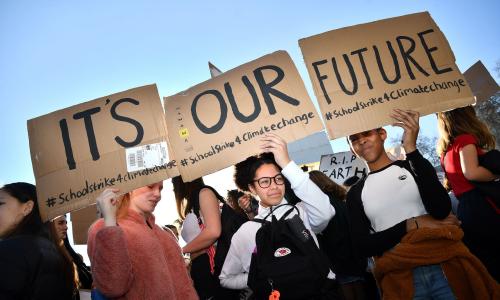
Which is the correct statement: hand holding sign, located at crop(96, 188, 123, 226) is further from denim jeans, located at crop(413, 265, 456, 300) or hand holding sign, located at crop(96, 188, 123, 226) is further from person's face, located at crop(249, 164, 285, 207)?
denim jeans, located at crop(413, 265, 456, 300)

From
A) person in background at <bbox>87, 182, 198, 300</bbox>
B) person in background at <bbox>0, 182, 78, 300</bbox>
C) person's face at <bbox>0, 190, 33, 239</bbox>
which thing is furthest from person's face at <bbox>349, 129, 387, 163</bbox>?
person's face at <bbox>0, 190, 33, 239</bbox>

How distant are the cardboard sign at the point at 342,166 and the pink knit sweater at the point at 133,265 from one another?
15.9 ft

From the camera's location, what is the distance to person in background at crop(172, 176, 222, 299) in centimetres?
269

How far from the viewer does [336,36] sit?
2604mm

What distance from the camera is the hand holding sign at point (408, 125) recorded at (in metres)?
2.14

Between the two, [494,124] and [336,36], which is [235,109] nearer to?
[336,36]

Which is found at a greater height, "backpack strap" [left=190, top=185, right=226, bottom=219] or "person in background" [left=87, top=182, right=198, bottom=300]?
"backpack strap" [left=190, top=185, right=226, bottom=219]

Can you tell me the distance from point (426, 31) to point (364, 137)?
43.5 inches

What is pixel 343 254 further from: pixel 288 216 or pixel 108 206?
pixel 108 206

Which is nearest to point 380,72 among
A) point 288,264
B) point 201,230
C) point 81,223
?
point 288,264

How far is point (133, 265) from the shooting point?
73.1 inches

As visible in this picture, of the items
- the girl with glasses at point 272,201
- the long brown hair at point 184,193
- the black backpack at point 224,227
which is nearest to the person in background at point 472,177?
the girl with glasses at point 272,201

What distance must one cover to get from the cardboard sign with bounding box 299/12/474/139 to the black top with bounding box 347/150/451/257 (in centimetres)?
40

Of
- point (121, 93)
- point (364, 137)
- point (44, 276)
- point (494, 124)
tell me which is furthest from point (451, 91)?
point (494, 124)
